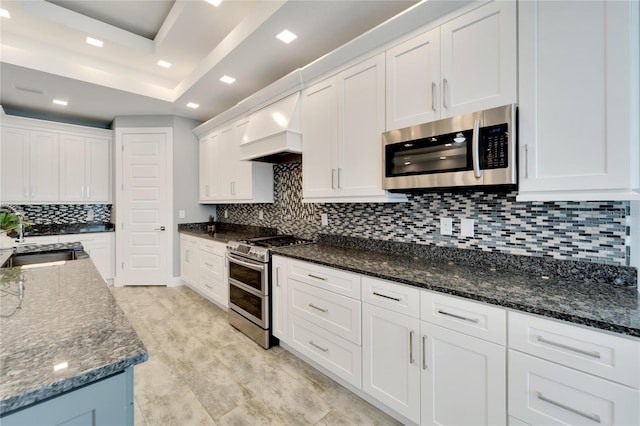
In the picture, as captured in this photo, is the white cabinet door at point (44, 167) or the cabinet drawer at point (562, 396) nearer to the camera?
the cabinet drawer at point (562, 396)

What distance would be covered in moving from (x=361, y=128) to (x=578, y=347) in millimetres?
1745

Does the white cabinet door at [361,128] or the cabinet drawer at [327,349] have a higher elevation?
the white cabinet door at [361,128]

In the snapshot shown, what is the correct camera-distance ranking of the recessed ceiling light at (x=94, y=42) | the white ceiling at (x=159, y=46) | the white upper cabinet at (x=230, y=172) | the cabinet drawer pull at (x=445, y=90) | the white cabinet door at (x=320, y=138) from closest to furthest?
the cabinet drawer pull at (x=445, y=90)
the white ceiling at (x=159, y=46)
the white cabinet door at (x=320, y=138)
the recessed ceiling light at (x=94, y=42)
the white upper cabinet at (x=230, y=172)

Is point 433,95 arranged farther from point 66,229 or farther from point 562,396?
point 66,229

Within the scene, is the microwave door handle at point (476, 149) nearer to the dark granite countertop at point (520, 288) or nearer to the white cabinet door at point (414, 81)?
the white cabinet door at point (414, 81)

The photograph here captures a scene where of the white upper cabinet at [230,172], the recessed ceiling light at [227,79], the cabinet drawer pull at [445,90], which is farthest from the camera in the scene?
the white upper cabinet at [230,172]

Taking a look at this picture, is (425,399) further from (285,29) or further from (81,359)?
(285,29)

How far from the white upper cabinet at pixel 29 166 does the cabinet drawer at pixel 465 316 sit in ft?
18.1

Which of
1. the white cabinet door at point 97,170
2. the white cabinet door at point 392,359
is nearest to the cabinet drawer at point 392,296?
the white cabinet door at point 392,359

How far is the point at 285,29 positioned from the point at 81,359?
2.47 m

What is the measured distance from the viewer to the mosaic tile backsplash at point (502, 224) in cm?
148

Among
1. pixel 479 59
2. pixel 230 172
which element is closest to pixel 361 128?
pixel 479 59

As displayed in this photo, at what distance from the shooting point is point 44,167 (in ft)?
14.1

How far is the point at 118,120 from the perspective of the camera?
4488 millimetres
